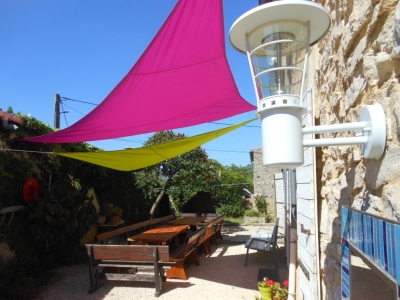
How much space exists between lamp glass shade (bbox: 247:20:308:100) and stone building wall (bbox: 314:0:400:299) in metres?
0.23

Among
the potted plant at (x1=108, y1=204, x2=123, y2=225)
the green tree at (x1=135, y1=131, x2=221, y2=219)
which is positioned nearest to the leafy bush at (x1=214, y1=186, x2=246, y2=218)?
the green tree at (x1=135, y1=131, x2=221, y2=219)

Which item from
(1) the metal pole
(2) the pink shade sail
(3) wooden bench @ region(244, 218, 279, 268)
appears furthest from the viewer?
(1) the metal pole

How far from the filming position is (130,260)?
13.9 ft

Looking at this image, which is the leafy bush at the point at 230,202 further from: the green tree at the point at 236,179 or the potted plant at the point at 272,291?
the potted plant at the point at 272,291

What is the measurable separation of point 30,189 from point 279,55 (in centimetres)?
476

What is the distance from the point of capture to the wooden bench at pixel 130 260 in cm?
414

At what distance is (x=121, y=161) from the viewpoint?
4398mm

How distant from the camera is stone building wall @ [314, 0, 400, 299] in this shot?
3.03 ft

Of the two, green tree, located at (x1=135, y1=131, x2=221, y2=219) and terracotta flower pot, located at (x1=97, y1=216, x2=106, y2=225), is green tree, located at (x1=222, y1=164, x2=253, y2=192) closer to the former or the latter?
green tree, located at (x1=135, y1=131, x2=221, y2=219)

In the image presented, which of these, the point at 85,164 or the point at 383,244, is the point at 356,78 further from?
the point at 85,164

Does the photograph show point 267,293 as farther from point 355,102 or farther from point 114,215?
point 114,215

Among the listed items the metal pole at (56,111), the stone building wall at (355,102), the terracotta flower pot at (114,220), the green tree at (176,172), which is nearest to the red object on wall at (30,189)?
the terracotta flower pot at (114,220)

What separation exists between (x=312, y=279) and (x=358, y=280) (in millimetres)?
1004

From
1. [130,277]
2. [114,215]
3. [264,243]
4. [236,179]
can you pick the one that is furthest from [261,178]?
[130,277]
